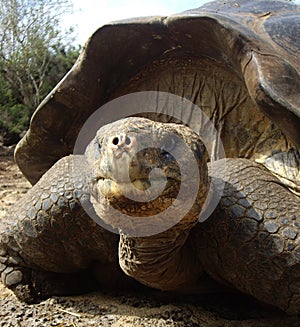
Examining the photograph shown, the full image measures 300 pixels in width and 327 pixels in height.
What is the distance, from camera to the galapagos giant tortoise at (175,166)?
1337 millimetres

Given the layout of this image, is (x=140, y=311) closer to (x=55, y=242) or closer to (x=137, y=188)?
(x=55, y=242)

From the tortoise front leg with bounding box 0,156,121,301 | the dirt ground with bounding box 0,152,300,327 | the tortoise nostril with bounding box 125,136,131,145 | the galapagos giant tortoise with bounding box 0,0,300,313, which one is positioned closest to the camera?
the tortoise nostril with bounding box 125,136,131,145

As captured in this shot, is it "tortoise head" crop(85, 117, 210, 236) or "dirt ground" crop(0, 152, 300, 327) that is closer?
"tortoise head" crop(85, 117, 210, 236)

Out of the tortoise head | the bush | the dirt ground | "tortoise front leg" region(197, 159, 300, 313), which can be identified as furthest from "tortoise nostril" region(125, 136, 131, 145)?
the bush

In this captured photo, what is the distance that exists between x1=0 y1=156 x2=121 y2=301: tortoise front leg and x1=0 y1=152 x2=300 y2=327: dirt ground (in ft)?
0.29

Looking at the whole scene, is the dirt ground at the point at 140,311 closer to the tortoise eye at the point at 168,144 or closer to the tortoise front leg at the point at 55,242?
Answer: the tortoise front leg at the point at 55,242

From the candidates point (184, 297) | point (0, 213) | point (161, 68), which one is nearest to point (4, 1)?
point (0, 213)

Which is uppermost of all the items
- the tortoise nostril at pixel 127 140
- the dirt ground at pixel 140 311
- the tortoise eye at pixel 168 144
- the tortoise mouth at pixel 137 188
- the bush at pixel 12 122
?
the tortoise nostril at pixel 127 140

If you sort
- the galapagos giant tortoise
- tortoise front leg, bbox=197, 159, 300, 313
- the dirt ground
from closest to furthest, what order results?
the galapagos giant tortoise → tortoise front leg, bbox=197, 159, 300, 313 → the dirt ground

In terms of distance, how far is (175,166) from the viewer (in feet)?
4.25

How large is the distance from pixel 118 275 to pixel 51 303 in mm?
309

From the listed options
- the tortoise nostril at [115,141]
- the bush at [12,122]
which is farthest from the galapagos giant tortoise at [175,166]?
the bush at [12,122]

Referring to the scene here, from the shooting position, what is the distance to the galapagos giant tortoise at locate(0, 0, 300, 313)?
134 cm

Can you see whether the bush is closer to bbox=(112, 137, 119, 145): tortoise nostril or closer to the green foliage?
the green foliage
